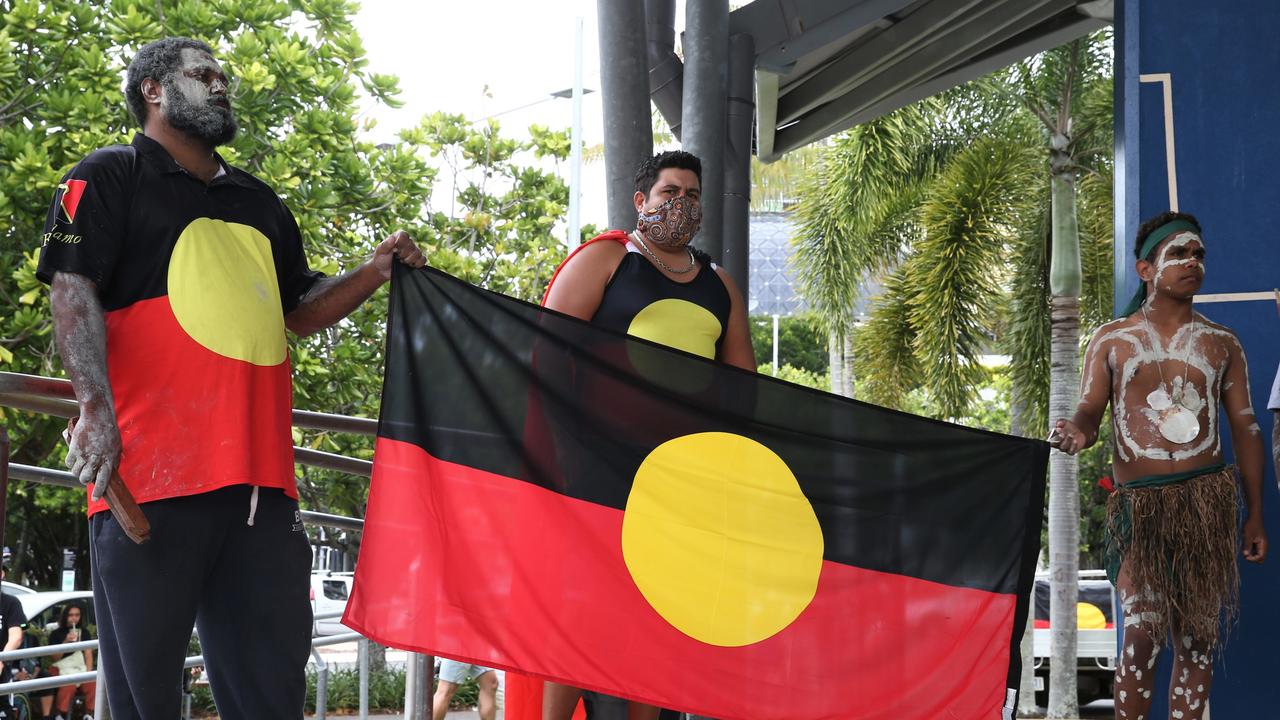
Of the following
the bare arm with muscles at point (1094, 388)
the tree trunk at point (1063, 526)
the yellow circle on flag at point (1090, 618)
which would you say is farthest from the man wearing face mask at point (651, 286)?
the yellow circle on flag at point (1090, 618)

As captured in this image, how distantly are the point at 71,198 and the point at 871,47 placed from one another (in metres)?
6.97

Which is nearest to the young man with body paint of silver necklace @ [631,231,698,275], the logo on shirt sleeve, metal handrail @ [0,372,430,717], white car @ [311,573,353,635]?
Result: silver necklace @ [631,231,698,275]

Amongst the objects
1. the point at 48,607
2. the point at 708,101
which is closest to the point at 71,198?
the point at 708,101

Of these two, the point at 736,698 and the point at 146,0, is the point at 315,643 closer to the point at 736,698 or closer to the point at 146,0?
the point at 736,698

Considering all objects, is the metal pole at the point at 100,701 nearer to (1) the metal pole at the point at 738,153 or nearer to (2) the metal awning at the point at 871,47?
(1) the metal pole at the point at 738,153

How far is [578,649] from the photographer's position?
366 centimetres

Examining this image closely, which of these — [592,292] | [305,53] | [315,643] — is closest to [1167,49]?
[592,292]

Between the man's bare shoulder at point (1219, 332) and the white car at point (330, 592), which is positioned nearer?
the man's bare shoulder at point (1219, 332)

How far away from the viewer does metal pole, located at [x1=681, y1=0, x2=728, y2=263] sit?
6.45 m

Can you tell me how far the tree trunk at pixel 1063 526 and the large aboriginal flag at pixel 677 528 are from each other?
13.0 m

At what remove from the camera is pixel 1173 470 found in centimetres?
461

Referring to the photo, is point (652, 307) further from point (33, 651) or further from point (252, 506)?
point (33, 651)

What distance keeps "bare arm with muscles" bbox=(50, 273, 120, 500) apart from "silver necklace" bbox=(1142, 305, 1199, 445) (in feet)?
11.4

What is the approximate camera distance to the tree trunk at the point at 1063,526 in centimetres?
1688
